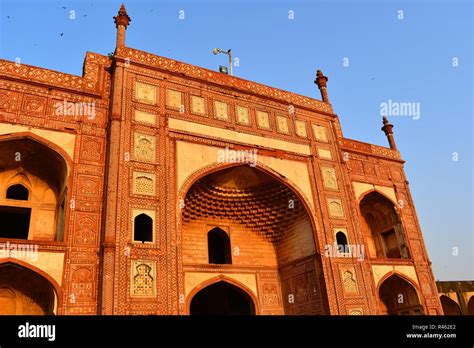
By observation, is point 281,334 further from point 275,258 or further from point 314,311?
point 275,258

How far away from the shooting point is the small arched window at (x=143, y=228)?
1016cm

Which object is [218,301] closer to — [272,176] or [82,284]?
[272,176]

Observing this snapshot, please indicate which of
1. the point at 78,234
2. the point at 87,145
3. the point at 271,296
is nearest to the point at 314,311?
the point at 271,296

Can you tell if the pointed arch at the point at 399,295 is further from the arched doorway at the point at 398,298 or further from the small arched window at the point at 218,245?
the small arched window at the point at 218,245

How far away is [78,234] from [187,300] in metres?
3.66

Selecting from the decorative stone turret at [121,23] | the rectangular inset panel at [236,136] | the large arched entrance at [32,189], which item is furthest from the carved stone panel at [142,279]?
the decorative stone turret at [121,23]

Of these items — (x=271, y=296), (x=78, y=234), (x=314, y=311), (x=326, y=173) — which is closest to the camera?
(x=78, y=234)

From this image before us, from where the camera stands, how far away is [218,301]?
13.7 m

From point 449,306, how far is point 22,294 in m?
19.7

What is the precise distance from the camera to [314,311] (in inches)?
481

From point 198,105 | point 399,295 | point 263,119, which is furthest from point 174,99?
point 399,295

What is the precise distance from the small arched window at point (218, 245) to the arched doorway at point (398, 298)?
588 centimetres

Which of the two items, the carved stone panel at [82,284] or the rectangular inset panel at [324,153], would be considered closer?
the carved stone panel at [82,284]

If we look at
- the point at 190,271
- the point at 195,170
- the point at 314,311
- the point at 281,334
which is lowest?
the point at 281,334
